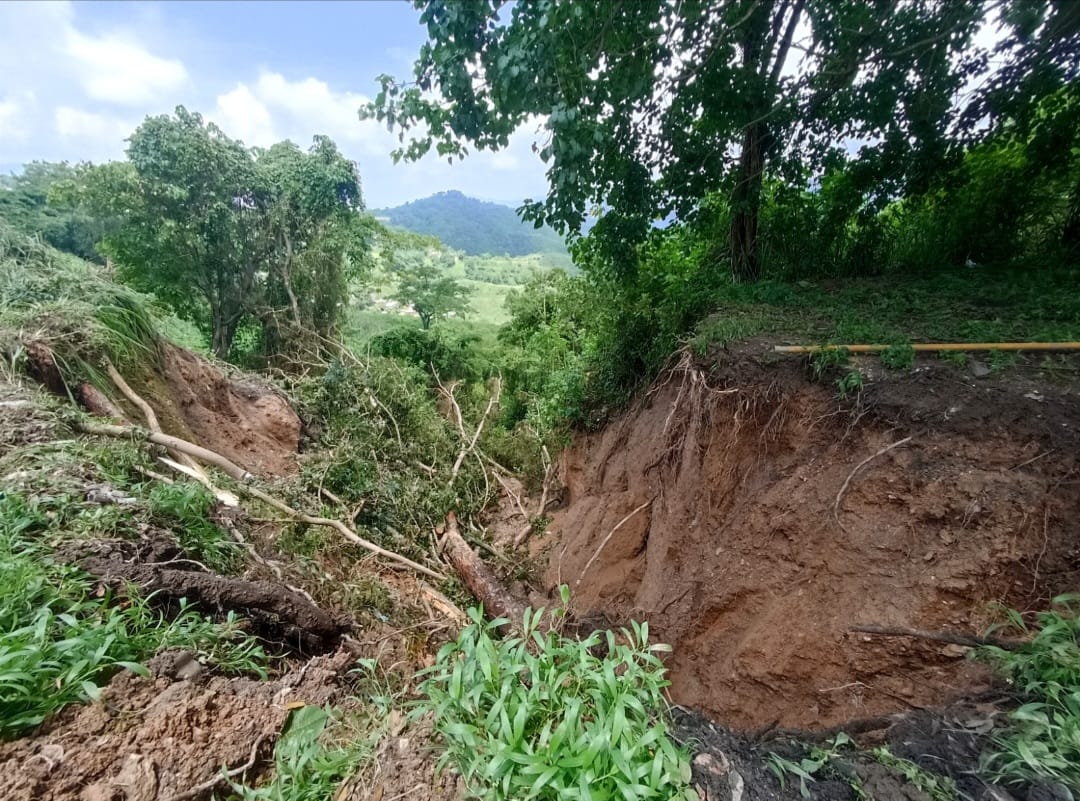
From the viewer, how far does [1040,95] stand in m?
3.59

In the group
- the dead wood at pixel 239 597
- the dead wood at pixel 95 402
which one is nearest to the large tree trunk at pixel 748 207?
the dead wood at pixel 239 597

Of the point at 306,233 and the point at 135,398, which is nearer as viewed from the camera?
the point at 135,398

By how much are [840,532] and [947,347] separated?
1.21 m

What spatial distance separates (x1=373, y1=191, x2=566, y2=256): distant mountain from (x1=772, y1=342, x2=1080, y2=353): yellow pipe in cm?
3005

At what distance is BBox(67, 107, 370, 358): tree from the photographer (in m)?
8.23

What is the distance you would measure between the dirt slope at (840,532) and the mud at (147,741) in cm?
231

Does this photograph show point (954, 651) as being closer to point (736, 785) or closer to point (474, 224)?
point (736, 785)

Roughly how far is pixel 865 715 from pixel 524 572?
10.6ft

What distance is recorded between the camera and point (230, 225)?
29.0ft

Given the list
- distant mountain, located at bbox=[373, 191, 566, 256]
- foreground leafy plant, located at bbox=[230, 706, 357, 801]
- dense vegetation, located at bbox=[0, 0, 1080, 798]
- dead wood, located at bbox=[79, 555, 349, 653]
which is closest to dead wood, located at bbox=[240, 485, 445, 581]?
dense vegetation, located at bbox=[0, 0, 1080, 798]

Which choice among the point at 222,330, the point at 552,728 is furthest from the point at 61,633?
the point at 222,330

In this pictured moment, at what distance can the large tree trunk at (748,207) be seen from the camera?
419 cm

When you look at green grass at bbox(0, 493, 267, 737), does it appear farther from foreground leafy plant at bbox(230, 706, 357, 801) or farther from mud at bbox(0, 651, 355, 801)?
foreground leafy plant at bbox(230, 706, 357, 801)

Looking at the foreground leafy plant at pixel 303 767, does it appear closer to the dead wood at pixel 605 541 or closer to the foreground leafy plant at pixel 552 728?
the foreground leafy plant at pixel 552 728
